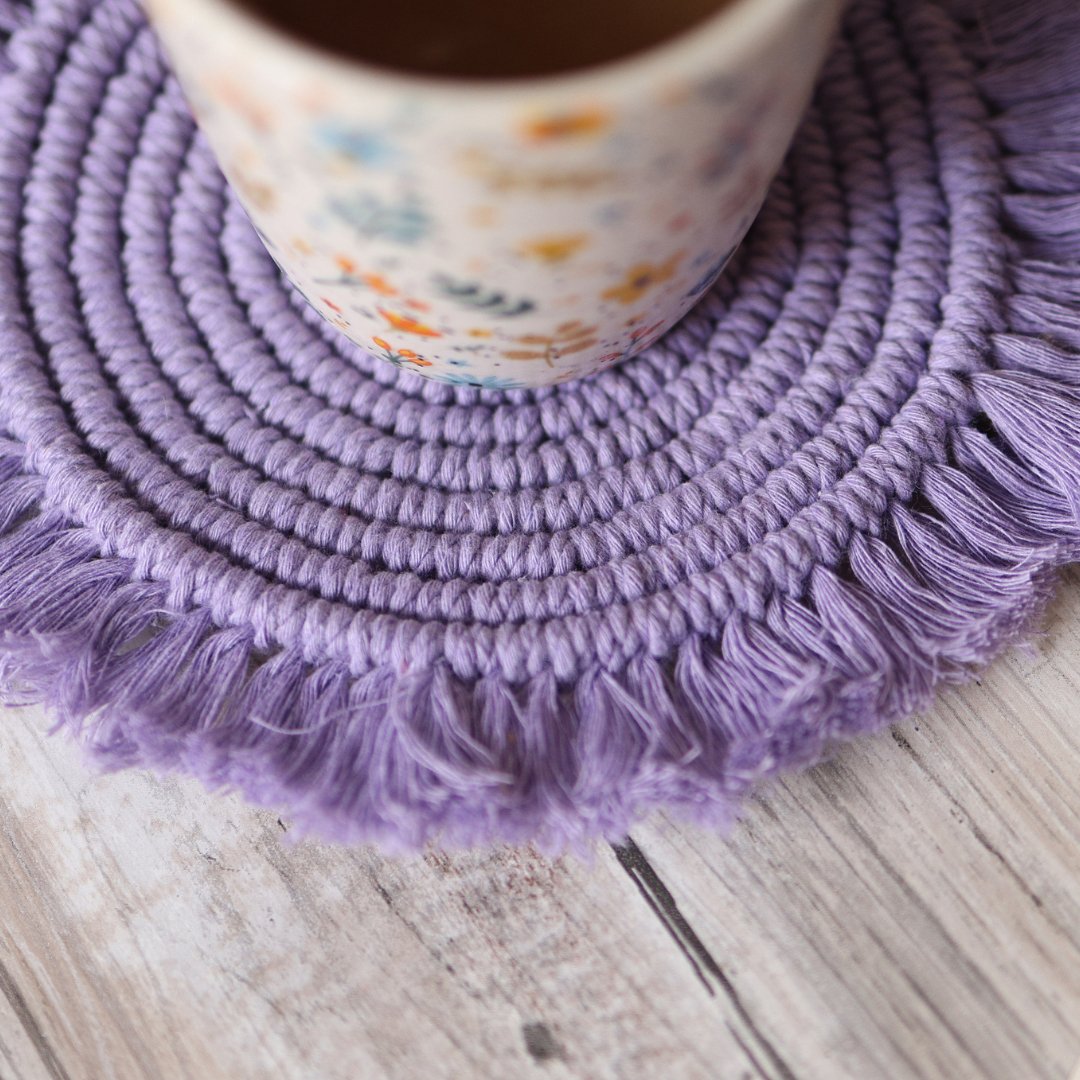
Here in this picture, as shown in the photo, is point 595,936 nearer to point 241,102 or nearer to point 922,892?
point 922,892

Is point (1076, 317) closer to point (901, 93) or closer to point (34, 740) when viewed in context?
point (901, 93)

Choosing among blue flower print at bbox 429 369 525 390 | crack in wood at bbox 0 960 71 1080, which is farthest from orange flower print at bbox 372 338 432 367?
crack in wood at bbox 0 960 71 1080

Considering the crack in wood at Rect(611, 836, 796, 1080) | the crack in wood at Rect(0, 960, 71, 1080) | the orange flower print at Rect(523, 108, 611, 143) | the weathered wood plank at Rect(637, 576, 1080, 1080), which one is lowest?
the crack in wood at Rect(0, 960, 71, 1080)

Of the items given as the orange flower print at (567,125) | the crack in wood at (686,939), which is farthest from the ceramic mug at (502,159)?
the crack in wood at (686,939)

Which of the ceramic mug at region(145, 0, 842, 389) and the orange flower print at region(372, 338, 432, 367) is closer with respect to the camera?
the ceramic mug at region(145, 0, 842, 389)

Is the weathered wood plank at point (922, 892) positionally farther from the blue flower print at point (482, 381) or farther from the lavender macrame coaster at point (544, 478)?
the blue flower print at point (482, 381)

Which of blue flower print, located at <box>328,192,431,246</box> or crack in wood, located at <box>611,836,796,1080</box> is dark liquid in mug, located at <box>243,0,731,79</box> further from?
crack in wood, located at <box>611,836,796,1080</box>

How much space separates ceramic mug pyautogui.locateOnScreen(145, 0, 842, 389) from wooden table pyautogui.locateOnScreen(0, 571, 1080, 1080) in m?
0.19

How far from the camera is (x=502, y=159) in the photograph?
11.2 inches

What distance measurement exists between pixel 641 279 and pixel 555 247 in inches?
1.7

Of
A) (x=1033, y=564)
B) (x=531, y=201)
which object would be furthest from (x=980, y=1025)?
(x=531, y=201)

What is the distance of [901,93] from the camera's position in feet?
1.54

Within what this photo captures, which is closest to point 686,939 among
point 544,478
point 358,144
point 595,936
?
point 595,936

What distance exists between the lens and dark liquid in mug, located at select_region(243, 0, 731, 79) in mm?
396
